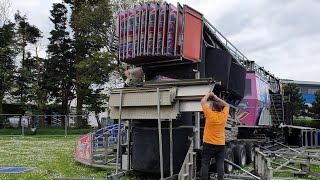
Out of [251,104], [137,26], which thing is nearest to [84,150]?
[137,26]

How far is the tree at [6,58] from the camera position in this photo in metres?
35.6

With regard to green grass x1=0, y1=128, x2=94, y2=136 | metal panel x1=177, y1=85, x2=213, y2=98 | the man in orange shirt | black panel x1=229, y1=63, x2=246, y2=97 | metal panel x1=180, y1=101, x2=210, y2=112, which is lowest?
green grass x1=0, y1=128, x2=94, y2=136

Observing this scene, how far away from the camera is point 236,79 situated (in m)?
10.5

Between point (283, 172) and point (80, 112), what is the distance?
99.9 feet

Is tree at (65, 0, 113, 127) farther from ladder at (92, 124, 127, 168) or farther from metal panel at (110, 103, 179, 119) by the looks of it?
metal panel at (110, 103, 179, 119)

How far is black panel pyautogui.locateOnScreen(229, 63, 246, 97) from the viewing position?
33.7 ft

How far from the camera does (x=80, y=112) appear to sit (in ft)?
127

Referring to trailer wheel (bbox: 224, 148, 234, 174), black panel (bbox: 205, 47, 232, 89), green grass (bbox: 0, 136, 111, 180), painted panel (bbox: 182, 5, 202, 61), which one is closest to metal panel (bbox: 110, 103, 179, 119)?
painted panel (bbox: 182, 5, 202, 61)

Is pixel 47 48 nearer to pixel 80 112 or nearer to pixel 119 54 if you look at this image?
pixel 80 112

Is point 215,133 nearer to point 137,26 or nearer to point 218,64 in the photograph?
point 218,64

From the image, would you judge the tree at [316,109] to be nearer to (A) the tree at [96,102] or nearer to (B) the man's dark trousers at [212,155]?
(A) the tree at [96,102]

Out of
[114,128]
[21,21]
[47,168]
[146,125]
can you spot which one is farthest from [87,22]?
[146,125]

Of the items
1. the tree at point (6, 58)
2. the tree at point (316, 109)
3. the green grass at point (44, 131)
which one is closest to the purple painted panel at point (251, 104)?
→ the green grass at point (44, 131)

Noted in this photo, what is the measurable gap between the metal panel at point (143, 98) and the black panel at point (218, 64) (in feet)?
8.45
